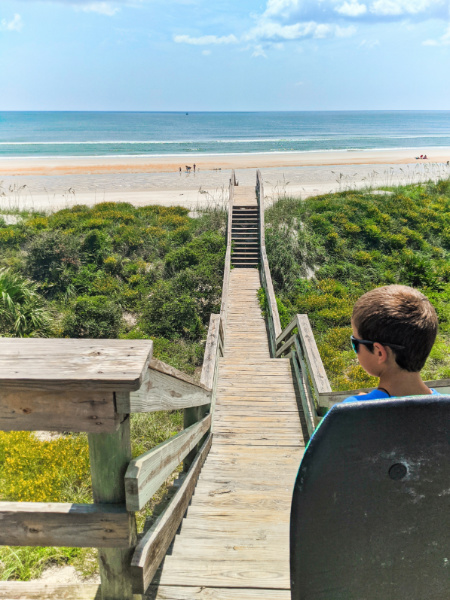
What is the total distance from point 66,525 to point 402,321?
4.31 feet

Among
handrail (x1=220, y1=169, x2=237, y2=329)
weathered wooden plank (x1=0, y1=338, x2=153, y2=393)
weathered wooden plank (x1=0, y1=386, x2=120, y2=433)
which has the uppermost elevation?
weathered wooden plank (x1=0, y1=338, x2=153, y2=393)

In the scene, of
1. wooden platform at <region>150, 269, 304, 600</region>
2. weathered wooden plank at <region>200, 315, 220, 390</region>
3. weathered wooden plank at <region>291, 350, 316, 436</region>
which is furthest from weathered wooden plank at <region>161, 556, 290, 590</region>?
weathered wooden plank at <region>200, 315, 220, 390</region>

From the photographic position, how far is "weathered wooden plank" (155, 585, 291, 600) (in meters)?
2.18

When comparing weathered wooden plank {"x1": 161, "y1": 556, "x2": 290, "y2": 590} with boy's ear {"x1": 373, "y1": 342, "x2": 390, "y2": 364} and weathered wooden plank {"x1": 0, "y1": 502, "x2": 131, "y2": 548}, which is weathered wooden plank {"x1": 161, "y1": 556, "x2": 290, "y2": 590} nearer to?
weathered wooden plank {"x1": 0, "y1": 502, "x2": 131, "y2": 548}

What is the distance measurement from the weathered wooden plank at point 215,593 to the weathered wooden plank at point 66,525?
0.76m

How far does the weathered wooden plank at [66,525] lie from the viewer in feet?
5.26

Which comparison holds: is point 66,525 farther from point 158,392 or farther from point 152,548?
point 158,392

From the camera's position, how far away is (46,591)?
78.2 inches

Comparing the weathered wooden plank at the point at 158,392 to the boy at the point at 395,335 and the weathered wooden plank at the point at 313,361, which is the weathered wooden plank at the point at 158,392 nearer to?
the boy at the point at 395,335

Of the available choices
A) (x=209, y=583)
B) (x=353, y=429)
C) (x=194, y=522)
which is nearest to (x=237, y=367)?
(x=194, y=522)

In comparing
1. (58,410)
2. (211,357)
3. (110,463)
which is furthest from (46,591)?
(211,357)

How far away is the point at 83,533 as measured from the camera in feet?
5.28

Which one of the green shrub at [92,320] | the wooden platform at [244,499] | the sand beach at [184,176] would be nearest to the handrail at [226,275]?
the wooden platform at [244,499]

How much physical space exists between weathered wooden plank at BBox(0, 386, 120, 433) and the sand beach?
85.0ft
